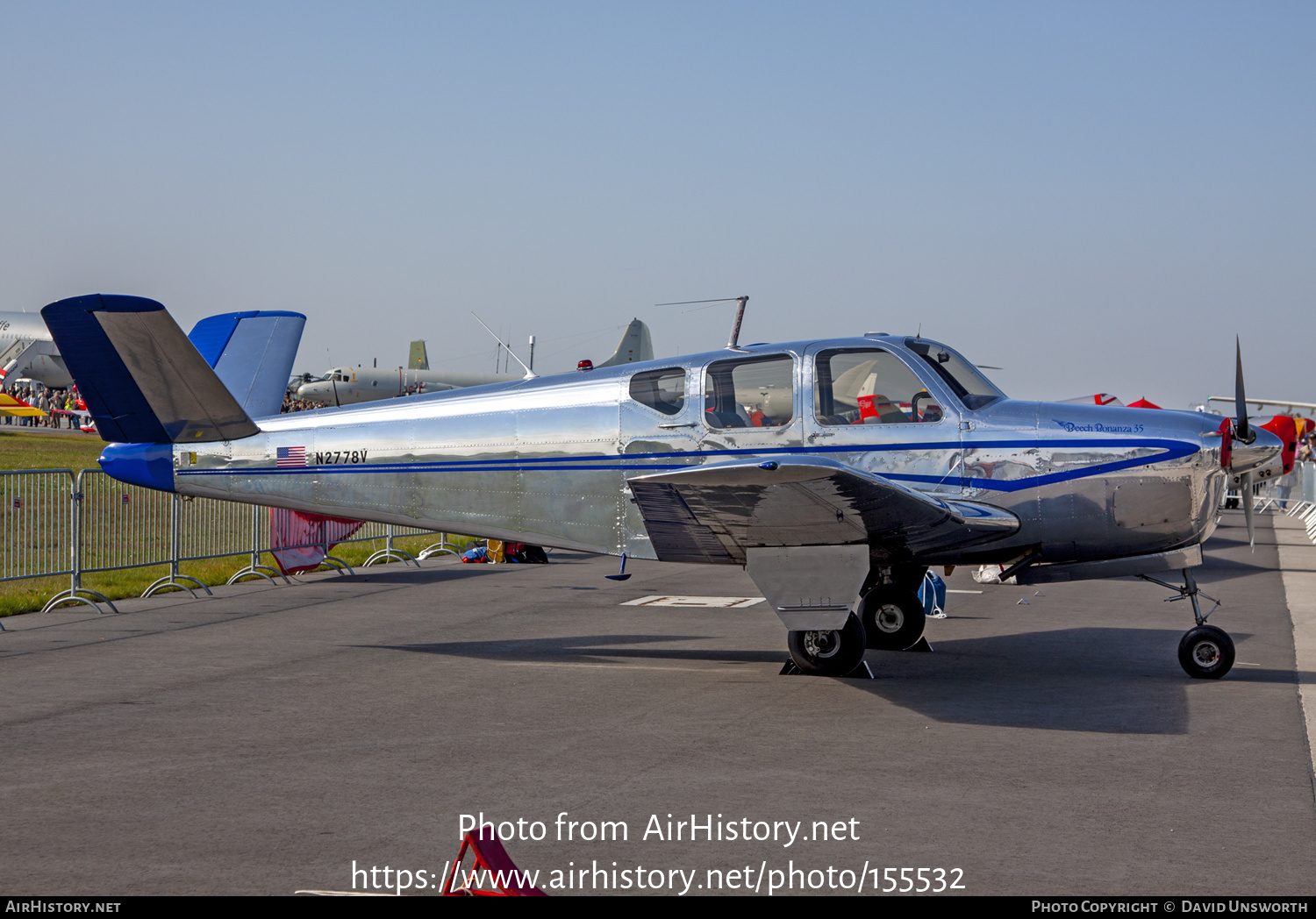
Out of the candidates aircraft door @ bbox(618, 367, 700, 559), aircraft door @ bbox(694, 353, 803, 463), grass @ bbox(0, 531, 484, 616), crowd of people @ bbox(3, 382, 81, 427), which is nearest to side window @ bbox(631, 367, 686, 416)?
aircraft door @ bbox(618, 367, 700, 559)

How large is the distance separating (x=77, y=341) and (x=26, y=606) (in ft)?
15.2

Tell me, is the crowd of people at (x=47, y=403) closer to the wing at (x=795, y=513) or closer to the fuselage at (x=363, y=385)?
the fuselage at (x=363, y=385)

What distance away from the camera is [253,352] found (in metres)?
10.9

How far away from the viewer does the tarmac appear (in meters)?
4.67

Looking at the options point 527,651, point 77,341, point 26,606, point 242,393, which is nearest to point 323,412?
point 242,393

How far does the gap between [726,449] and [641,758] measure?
3.29 m

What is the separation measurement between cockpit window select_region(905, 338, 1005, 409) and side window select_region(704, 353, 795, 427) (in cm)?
106

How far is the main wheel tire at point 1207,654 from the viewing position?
9.02m

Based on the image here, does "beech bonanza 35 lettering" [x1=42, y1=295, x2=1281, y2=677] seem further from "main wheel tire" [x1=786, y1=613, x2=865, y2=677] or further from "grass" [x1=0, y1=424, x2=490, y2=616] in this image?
"grass" [x1=0, y1=424, x2=490, y2=616]

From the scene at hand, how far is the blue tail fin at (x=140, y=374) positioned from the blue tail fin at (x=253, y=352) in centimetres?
42

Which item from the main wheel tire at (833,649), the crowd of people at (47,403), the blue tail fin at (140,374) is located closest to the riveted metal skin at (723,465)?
the blue tail fin at (140,374)

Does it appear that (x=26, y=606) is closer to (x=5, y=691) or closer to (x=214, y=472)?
(x=214, y=472)

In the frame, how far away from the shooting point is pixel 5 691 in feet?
27.2

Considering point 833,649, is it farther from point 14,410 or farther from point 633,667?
point 14,410
